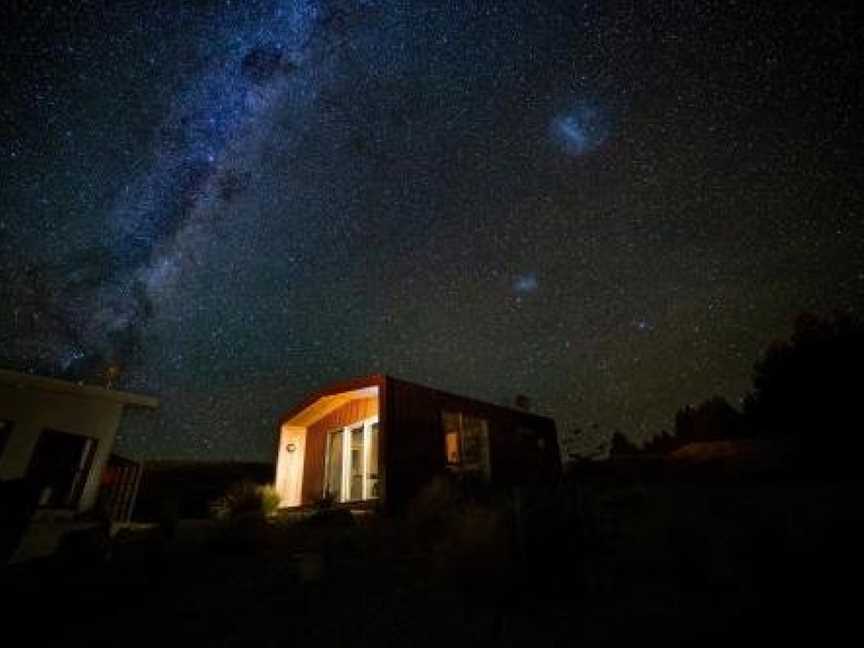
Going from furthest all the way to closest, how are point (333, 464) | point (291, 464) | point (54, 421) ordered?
point (291, 464), point (333, 464), point (54, 421)

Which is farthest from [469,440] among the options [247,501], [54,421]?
[54,421]

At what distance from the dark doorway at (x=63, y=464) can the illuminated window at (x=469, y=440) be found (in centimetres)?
856

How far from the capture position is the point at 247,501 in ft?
36.5

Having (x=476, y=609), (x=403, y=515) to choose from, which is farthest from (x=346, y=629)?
(x=403, y=515)

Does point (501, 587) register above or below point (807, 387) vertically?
below

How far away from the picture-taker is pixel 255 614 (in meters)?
4.30

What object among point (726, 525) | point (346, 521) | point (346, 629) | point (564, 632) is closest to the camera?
point (564, 632)

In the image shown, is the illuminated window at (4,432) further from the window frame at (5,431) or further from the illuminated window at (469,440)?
the illuminated window at (469,440)

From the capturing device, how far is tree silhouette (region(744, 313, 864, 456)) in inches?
862

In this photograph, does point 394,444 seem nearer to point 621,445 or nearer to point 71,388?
point 71,388

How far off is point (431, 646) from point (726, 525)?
3567mm

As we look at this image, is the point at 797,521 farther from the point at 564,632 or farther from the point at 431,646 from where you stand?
the point at 431,646

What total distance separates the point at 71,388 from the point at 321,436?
20.8 ft

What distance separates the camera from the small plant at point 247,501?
1091 cm
